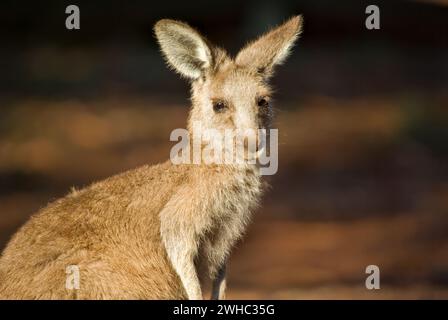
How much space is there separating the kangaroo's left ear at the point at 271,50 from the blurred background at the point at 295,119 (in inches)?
Result: 219

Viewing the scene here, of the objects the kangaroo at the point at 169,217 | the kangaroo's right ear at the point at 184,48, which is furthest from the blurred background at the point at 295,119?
the kangaroo's right ear at the point at 184,48

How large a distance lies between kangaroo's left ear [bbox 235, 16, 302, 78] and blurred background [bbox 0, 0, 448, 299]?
5.55 meters

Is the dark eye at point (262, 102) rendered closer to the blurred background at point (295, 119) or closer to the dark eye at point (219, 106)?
the dark eye at point (219, 106)

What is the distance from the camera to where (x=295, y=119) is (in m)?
15.4

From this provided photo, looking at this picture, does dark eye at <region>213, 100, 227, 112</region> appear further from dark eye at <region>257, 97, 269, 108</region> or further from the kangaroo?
dark eye at <region>257, 97, 269, 108</region>

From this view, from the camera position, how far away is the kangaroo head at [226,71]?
630 cm

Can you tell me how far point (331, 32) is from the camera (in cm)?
1681

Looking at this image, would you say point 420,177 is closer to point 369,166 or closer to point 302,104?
point 369,166

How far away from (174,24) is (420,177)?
9719 mm

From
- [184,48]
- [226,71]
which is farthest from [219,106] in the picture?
[184,48]

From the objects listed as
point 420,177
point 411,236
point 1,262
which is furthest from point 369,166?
point 1,262

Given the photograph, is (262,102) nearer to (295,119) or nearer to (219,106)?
(219,106)

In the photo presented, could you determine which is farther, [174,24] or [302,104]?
[302,104]

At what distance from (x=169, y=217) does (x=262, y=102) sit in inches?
46.2
